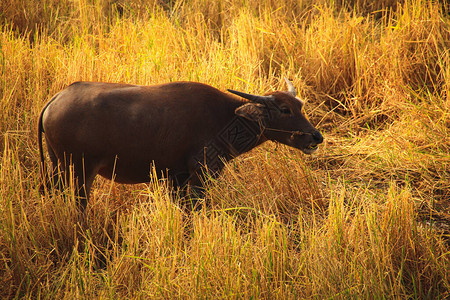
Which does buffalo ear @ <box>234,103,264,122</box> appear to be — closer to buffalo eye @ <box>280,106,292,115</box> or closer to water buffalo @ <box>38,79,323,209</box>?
water buffalo @ <box>38,79,323,209</box>

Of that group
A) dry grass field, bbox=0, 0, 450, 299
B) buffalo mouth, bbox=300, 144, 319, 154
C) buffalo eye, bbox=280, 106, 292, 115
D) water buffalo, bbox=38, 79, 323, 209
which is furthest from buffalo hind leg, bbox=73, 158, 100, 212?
buffalo mouth, bbox=300, 144, 319, 154

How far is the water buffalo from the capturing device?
3596 mm

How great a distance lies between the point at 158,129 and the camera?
3779 millimetres

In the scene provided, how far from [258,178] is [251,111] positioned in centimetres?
61

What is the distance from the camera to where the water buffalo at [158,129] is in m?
3.60

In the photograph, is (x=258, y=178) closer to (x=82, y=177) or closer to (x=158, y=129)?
(x=158, y=129)

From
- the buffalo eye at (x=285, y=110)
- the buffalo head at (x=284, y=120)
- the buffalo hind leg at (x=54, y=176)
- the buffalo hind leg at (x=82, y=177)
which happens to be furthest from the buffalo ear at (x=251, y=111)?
the buffalo hind leg at (x=54, y=176)

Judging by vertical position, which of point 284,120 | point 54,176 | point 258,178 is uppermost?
point 284,120

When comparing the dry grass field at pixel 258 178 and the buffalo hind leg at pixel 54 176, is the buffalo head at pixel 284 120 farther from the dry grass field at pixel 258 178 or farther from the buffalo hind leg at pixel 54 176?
the buffalo hind leg at pixel 54 176

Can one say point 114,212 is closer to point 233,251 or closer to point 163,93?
point 163,93

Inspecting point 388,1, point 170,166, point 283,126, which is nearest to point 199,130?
point 170,166

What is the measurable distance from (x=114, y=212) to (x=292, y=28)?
3578 mm

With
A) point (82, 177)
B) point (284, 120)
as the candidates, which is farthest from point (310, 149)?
point (82, 177)

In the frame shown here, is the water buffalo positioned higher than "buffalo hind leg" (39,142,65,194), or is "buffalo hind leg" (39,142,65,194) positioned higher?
the water buffalo
